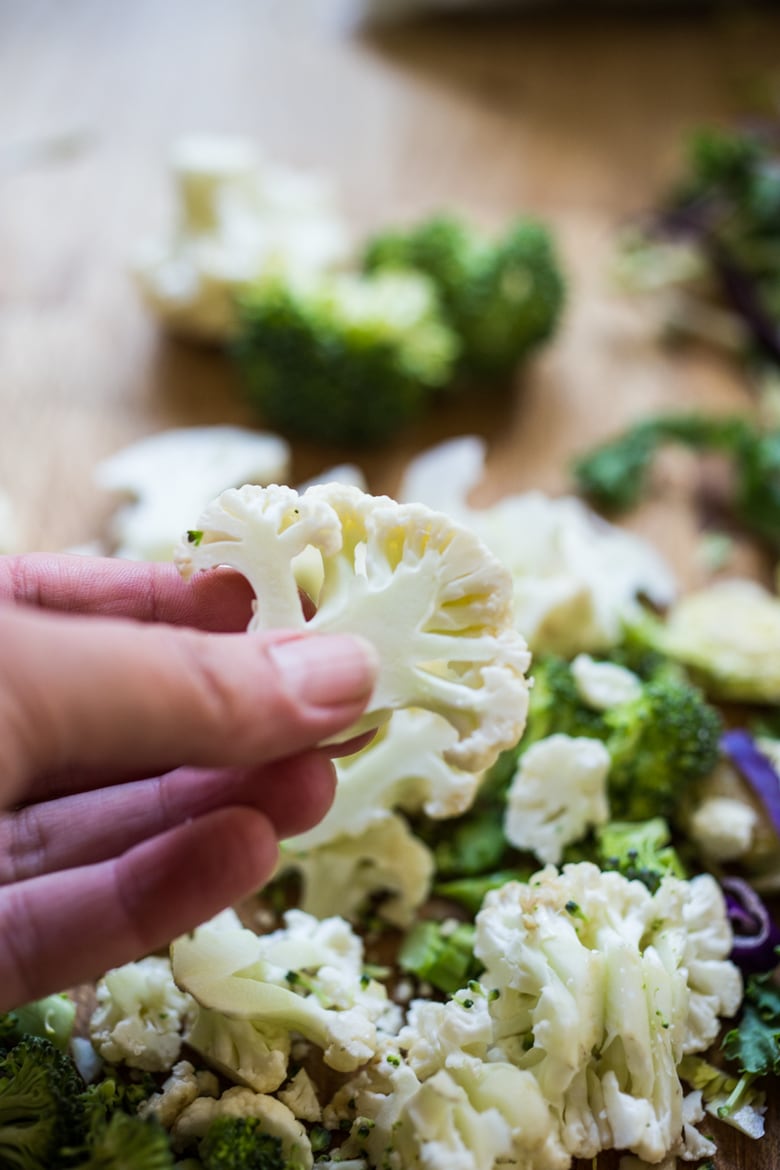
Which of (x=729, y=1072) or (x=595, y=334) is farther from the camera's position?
(x=595, y=334)

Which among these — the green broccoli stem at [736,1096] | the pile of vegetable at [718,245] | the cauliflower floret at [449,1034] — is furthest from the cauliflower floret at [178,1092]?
the pile of vegetable at [718,245]

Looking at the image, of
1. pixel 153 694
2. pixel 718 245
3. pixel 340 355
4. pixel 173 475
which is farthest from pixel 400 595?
pixel 718 245

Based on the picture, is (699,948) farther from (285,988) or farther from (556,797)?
(285,988)

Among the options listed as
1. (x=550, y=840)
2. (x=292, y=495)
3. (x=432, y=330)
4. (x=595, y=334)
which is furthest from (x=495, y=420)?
(x=292, y=495)

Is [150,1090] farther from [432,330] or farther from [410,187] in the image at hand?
[410,187]

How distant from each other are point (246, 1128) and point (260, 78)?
3118mm

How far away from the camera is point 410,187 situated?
10.0ft

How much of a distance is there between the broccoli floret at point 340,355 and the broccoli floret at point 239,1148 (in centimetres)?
148

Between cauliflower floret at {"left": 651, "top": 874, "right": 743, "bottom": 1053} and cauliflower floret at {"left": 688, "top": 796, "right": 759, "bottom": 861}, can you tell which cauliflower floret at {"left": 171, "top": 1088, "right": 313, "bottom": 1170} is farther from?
cauliflower floret at {"left": 688, "top": 796, "right": 759, "bottom": 861}

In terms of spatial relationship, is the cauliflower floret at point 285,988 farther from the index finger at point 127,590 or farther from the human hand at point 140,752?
the index finger at point 127,590

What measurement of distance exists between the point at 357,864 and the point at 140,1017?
0.36 meters

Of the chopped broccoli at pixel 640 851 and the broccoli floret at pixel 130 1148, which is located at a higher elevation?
the chopped broccoli at pixel 640 851

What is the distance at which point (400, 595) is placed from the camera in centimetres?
117

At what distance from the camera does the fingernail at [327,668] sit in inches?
39.0
